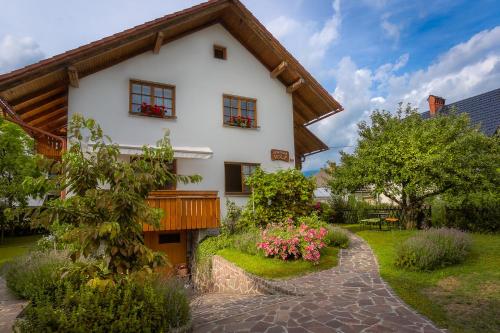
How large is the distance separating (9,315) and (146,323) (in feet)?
14.1

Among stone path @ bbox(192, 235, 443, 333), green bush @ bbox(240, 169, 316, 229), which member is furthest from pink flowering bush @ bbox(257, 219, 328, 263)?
green bush @ bbox(240, 169, 316, 229)

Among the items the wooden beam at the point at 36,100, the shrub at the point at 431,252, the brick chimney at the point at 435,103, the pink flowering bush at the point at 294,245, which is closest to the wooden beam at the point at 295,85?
the pink flowering bush at the point at 294,245

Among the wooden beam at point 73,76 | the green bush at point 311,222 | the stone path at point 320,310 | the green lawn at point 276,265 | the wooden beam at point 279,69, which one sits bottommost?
the stone path at point 320,310

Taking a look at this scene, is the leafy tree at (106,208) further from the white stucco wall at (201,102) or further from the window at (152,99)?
the window at (152,99)

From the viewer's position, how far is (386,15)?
1133 cm

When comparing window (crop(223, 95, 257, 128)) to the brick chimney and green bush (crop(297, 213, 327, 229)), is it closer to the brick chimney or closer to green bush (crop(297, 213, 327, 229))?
green bush (crop(297, 213, 327, 229))

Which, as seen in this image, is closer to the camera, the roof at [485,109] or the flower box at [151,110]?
the flower box at [151,110]

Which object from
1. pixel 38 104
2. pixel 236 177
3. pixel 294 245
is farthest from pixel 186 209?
pixel 38 104

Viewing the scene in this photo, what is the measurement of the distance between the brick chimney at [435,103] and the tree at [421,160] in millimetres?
19412

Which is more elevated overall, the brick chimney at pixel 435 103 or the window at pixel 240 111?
the brick chimney at pixel 435 103

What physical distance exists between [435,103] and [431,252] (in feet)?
96.7

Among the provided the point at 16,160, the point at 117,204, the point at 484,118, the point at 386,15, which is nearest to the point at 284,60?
the point at 386,15

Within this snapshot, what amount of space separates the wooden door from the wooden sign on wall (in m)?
5.70

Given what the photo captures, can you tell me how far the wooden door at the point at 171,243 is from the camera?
44.2 ft
